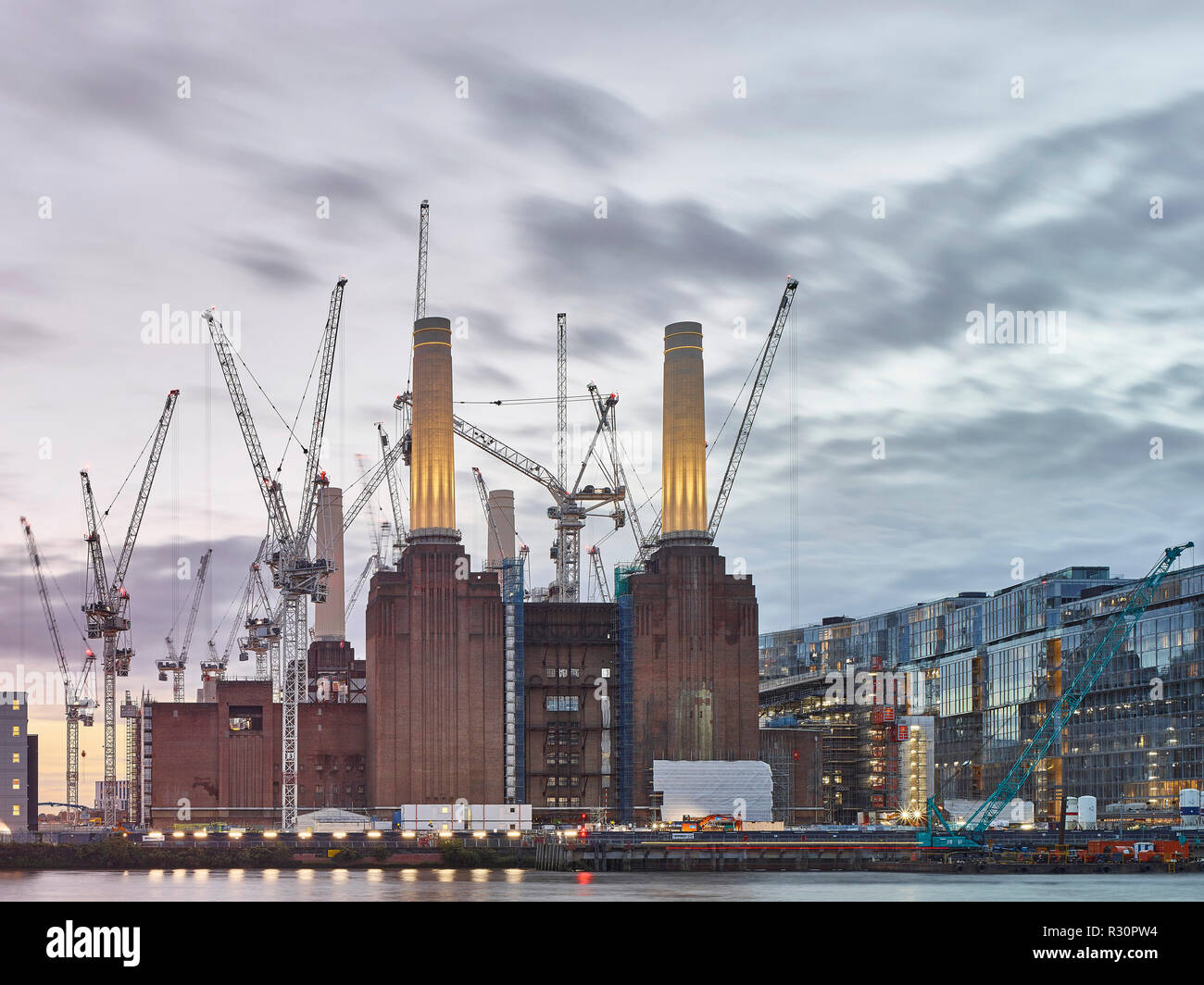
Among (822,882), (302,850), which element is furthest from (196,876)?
(822,882)

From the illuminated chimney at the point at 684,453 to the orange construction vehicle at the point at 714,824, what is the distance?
32.2 meters

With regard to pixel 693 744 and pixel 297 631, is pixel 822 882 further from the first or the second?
pixel 297 631

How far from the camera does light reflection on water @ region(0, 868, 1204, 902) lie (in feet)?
387

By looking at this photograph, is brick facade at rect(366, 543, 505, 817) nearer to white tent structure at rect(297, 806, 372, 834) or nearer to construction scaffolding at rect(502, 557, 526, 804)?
construction scaffolding at rect(502, 557, 526, 804)

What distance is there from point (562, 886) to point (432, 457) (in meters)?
71.0

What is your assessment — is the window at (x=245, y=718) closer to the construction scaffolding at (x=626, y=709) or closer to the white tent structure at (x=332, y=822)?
the white tent structure at (x=332, y=822)

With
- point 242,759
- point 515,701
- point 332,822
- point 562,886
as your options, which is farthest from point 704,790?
point 562,886

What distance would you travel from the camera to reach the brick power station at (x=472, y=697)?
18550 centimetres

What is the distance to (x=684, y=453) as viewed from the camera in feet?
635

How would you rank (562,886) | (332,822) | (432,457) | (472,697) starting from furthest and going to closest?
(432,457), (472,697), (332,822), (562,886)

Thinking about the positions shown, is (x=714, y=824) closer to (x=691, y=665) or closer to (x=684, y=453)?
(x=691, y=665)

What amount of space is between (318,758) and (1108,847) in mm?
87997

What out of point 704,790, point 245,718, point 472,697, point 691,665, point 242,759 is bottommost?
point 704,790
